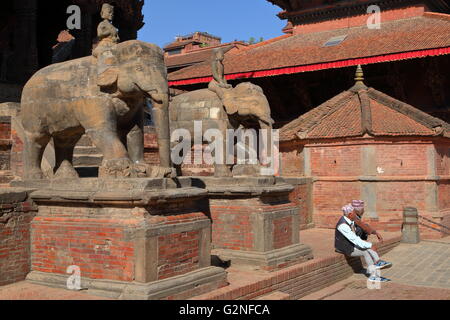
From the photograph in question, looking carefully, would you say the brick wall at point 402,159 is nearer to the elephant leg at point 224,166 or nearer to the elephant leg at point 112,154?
the elephant leg at point 224,166

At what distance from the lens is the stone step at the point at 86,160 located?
945cm

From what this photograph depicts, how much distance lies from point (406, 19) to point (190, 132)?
15.5m

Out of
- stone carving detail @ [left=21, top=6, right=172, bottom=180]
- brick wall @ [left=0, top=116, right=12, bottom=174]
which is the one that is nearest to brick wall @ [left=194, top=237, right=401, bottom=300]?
stone carving detail @ [left=21, top=6, right=172, bottom=180]

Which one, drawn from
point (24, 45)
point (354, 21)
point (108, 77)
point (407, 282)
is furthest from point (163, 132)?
point (354, 21)

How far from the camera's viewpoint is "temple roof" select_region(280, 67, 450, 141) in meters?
15.1

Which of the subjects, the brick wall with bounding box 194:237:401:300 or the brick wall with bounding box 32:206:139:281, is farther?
the brick wall with bounding box 194:237:401:300

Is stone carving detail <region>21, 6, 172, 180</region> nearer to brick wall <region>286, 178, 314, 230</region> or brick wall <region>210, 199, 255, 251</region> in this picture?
brick wall <region>210, 199, 255, 251</region>

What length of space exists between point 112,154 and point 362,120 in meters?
10.5

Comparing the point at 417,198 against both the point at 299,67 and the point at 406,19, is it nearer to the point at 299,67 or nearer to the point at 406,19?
the point at 299,67

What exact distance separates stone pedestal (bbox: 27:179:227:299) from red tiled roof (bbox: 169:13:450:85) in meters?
12.8

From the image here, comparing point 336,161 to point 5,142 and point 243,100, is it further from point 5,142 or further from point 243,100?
point 5,142

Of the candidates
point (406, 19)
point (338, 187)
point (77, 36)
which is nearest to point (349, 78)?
point (406, 19)

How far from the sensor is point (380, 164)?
15062 mm

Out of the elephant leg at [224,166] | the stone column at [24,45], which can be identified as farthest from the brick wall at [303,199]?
the stone column at [24,45]
